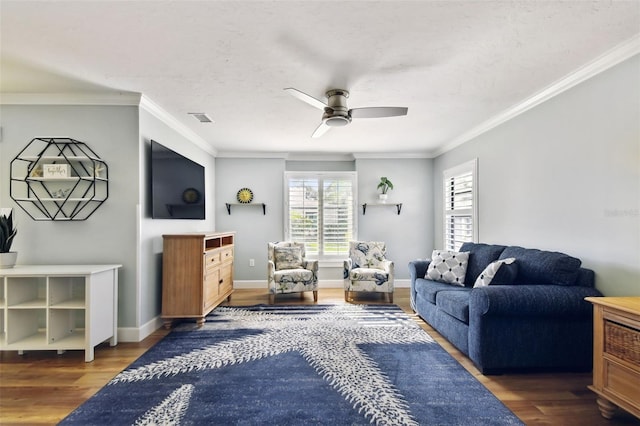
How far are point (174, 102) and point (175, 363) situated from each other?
8.36ft

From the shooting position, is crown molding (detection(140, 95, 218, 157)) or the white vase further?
crown molding (detection(140, 95, 218, 157))

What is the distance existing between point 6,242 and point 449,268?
4460mm

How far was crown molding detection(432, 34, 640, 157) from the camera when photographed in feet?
7.52

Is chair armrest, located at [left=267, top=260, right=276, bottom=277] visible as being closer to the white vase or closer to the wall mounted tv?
the wall mounted tv

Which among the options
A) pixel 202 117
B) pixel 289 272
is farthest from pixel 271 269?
pixel 202 117

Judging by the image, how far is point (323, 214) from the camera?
593 cm

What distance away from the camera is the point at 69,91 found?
10.4ft

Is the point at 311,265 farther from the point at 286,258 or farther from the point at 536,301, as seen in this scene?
the point at 536,301

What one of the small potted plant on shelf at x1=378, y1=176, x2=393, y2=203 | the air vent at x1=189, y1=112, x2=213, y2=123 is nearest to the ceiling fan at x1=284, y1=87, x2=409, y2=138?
the air vent at x1=189, y1=112, x2=213, y2=123

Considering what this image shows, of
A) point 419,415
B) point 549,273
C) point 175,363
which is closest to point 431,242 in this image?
point 549,273

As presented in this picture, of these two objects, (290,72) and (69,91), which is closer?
(290,72)

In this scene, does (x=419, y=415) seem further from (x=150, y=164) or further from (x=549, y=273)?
(x=150, y=164)

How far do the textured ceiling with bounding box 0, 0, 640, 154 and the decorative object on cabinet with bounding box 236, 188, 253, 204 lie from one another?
2.29 m

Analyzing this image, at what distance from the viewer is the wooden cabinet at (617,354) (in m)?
1.81
